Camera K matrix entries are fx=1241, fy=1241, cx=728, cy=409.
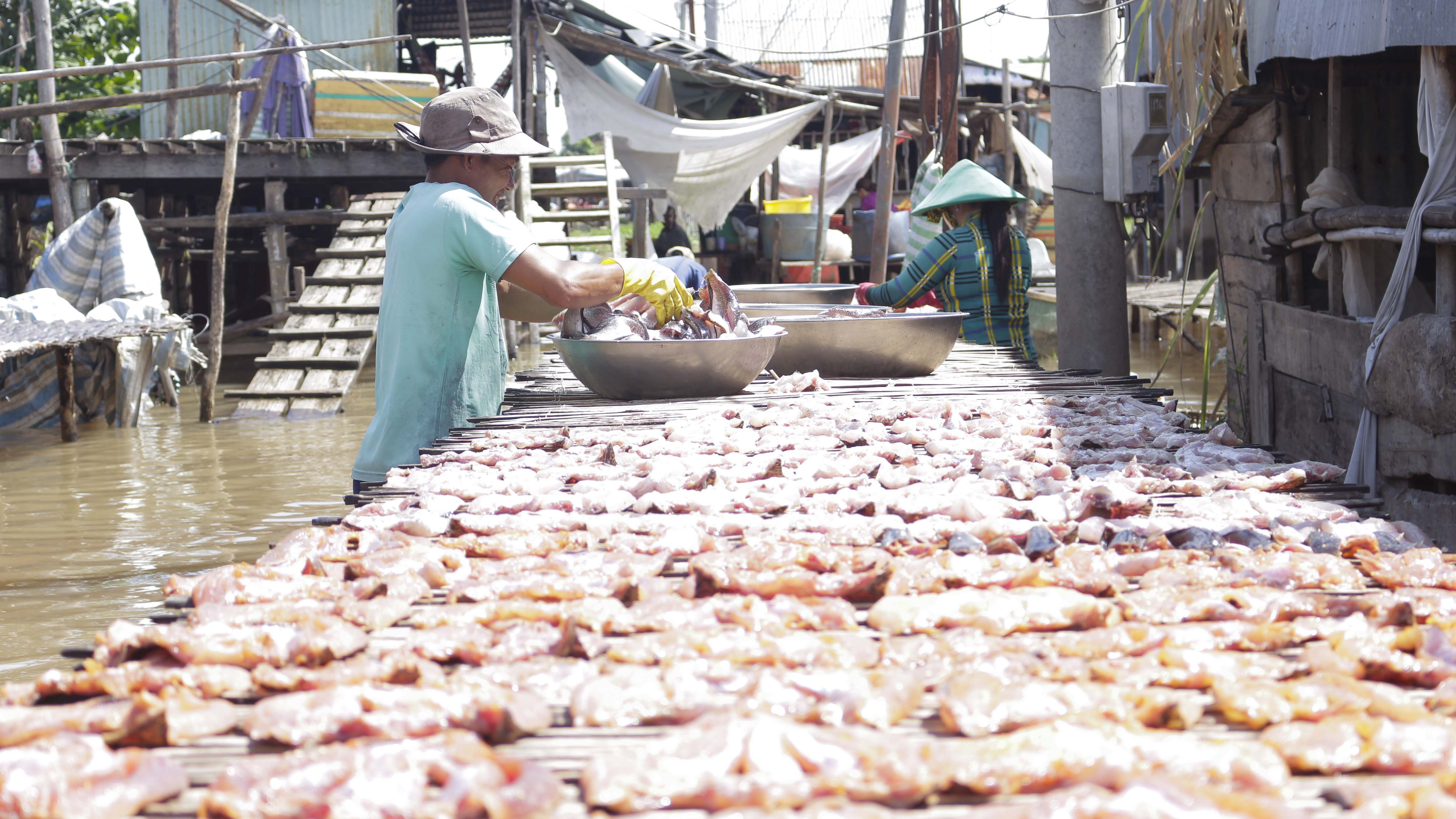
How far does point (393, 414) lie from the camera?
383cm

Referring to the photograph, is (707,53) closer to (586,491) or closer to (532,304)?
(532,304)

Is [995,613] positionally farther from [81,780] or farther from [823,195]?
[823,195]

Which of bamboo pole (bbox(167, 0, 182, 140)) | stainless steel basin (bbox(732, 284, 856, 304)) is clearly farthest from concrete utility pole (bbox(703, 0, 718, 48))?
stainless steel basin (bbox(732, 284, 856, 304))

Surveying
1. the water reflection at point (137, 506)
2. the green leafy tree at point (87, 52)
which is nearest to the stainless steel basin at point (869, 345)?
the water reflection at point (137, 506)

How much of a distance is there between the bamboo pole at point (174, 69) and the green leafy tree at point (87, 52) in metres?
0.74

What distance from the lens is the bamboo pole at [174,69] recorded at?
1419 centimetres

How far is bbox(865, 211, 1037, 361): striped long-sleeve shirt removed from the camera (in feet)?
20.2

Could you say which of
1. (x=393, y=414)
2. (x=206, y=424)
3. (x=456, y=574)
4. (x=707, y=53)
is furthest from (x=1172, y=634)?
(x=707, y=53)

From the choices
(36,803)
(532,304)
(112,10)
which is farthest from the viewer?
(112,10)

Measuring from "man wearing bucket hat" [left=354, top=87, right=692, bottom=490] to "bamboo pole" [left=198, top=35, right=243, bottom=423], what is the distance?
28.0 feet

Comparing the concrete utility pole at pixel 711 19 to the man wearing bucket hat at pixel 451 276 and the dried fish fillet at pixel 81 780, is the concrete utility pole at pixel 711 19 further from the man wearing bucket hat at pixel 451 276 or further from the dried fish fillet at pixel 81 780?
the dried fish fillet at pixel 81 780

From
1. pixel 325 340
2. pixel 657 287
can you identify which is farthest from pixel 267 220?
pixel 657 287

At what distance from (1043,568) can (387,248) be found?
2388 mm

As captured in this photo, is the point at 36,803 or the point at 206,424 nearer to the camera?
the point at 36,803
